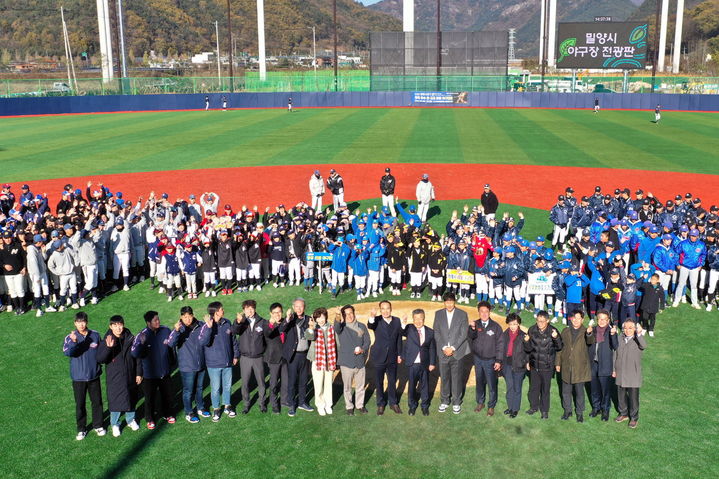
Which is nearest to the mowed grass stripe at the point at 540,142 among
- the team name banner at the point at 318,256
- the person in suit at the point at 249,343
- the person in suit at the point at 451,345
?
the team name banner at the point at 318,256

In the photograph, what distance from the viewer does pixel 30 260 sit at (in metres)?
12.8

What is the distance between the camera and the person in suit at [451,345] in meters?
9.23

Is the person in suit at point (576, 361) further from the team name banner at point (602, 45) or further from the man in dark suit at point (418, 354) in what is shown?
the team name banner at point (602, 45)

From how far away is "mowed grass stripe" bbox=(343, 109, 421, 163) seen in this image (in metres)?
31.6

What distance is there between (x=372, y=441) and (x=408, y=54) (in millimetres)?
59818

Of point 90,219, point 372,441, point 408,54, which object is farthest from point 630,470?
point 408,54

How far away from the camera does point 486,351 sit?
29.8 feet

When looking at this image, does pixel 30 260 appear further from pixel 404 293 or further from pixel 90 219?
pixel 404 293

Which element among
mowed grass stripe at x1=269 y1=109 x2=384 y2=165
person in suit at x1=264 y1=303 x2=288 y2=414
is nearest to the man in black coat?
person in suit at x1=264 y1=303 x2=288 y2=414

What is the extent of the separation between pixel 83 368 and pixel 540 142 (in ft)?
104

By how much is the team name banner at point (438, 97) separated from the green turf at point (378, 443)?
50.2 meters

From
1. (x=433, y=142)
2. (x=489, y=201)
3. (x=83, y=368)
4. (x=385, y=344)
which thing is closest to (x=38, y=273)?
(x=83, y=368)

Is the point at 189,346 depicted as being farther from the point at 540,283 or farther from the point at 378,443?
the point at 540,283

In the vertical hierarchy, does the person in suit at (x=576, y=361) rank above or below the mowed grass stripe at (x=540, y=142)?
below
